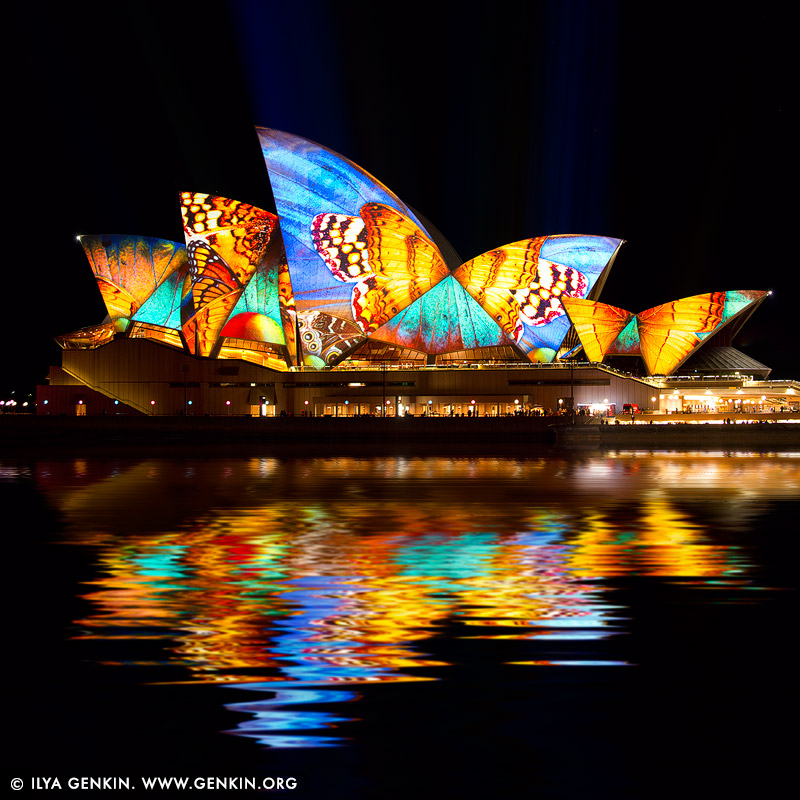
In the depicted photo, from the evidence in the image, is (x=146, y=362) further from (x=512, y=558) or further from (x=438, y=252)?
(x=512, y=558)

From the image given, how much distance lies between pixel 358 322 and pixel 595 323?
1692cm

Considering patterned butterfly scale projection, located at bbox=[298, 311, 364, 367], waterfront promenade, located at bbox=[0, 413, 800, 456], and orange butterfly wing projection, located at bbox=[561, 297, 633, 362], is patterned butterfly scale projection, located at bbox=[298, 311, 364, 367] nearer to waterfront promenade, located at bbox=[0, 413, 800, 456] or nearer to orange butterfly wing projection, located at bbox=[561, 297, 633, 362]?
waterfront promenade, located at bbox=[0, 413, 800, 456]

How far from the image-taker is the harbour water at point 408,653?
6309mm

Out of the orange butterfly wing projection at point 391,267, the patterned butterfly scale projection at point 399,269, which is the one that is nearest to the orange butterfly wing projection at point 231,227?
the patterned butterfly scale projection at point 399,269

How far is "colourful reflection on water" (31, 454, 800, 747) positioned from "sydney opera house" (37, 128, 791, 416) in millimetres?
36110

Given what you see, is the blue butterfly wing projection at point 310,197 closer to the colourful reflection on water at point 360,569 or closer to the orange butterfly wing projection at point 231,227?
the orange butterfly wing projection at point 231,227

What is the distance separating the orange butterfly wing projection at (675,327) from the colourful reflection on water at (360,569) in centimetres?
4284

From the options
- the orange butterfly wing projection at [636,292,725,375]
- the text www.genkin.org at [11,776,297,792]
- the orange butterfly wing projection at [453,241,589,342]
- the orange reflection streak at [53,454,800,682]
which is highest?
the orange butterfly wing projection at [453,241,589,342]

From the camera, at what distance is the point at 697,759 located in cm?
636

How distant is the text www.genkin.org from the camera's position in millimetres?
5949

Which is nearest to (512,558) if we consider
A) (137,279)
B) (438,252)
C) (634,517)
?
(634,517)

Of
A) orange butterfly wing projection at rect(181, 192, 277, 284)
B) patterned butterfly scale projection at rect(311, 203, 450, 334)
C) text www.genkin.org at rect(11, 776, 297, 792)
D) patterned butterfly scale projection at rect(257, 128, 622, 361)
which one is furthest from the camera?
orange butterfly wing projection at rect(181, 192, 277, 284)

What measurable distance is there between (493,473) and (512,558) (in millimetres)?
19428

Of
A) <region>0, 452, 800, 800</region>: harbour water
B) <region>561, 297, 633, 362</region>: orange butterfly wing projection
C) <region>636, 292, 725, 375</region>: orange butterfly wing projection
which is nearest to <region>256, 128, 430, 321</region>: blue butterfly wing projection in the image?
<region>561, 297, 633, 362</region>: orange butterfly wing projection
